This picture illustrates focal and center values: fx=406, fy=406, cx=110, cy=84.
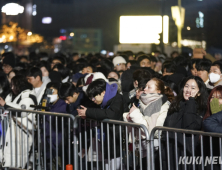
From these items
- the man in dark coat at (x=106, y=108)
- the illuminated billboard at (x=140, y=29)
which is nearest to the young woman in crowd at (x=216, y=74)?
the man in dark coat at (x=106, y=108)

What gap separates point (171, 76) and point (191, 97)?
266 centimetres

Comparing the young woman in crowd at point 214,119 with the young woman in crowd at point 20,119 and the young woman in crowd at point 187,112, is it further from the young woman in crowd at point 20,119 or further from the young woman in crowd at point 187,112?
the young woman in crowd at point 20,119

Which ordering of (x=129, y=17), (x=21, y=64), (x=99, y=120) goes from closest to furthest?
(x=99, y=120) → (x=21, y=64) → (x=129, y=17)

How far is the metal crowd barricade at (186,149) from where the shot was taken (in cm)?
430

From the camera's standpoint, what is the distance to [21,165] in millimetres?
6738

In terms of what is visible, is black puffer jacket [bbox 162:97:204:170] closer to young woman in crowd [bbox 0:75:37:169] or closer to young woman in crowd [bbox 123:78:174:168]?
young woman in crowd [bbox 123:78:174:168]

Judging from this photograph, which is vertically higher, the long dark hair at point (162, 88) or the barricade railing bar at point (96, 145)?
the long dark hair at point (162, 88)

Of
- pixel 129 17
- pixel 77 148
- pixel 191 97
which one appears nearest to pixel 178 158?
pixel 191 97

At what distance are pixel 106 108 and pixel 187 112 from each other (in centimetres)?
117

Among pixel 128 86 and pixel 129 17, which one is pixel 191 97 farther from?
pixel 129 17

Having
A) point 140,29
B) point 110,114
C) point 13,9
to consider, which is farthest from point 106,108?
point 140,29

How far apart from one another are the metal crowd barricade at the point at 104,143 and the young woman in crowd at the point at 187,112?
1.03ft

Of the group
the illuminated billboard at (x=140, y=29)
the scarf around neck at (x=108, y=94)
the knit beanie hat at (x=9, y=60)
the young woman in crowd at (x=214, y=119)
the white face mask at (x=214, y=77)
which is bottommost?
the young woman in crowd at (x=214, y=119)

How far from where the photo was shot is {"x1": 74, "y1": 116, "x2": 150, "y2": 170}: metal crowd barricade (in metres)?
5.07
